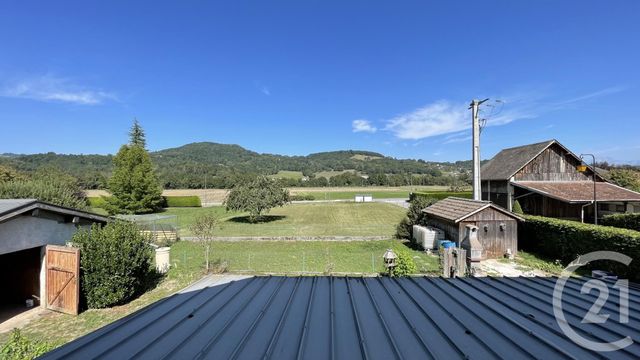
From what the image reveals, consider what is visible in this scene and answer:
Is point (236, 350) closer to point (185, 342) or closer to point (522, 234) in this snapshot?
point (185, 342)

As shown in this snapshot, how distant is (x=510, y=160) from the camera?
27453 millimetres

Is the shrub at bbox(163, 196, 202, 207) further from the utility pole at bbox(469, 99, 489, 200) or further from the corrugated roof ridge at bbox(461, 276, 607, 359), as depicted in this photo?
the corrugated roof ridge at bbox(461, 276, 607, 359)

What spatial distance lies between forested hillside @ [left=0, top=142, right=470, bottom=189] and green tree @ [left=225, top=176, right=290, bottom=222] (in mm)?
34873

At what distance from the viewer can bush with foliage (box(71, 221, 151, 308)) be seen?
35.4 feet

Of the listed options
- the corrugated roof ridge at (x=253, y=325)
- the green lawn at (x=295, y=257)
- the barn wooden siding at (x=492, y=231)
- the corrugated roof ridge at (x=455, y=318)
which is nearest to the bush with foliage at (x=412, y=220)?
the green lawn at (x=295, y=257)

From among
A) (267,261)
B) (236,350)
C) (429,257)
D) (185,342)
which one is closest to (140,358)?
(185,342)

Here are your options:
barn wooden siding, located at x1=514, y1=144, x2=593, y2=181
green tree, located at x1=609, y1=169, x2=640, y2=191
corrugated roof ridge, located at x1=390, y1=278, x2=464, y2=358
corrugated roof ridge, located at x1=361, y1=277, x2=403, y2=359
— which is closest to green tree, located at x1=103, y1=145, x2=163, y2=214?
barn wooden siding, located at x1=514, y1=144, x2=593, y2=181

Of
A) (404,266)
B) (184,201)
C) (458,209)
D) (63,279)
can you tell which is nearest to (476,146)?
(458,209)

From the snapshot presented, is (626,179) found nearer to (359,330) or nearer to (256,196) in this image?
(256,196)

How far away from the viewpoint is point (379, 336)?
131 inches

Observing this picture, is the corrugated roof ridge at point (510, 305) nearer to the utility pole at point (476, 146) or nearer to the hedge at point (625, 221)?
the hedge at point (625, 221)

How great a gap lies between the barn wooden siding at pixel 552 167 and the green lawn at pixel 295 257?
12.4 metres

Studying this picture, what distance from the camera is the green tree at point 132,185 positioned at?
41.8 meters

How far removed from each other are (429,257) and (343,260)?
4.81 m
